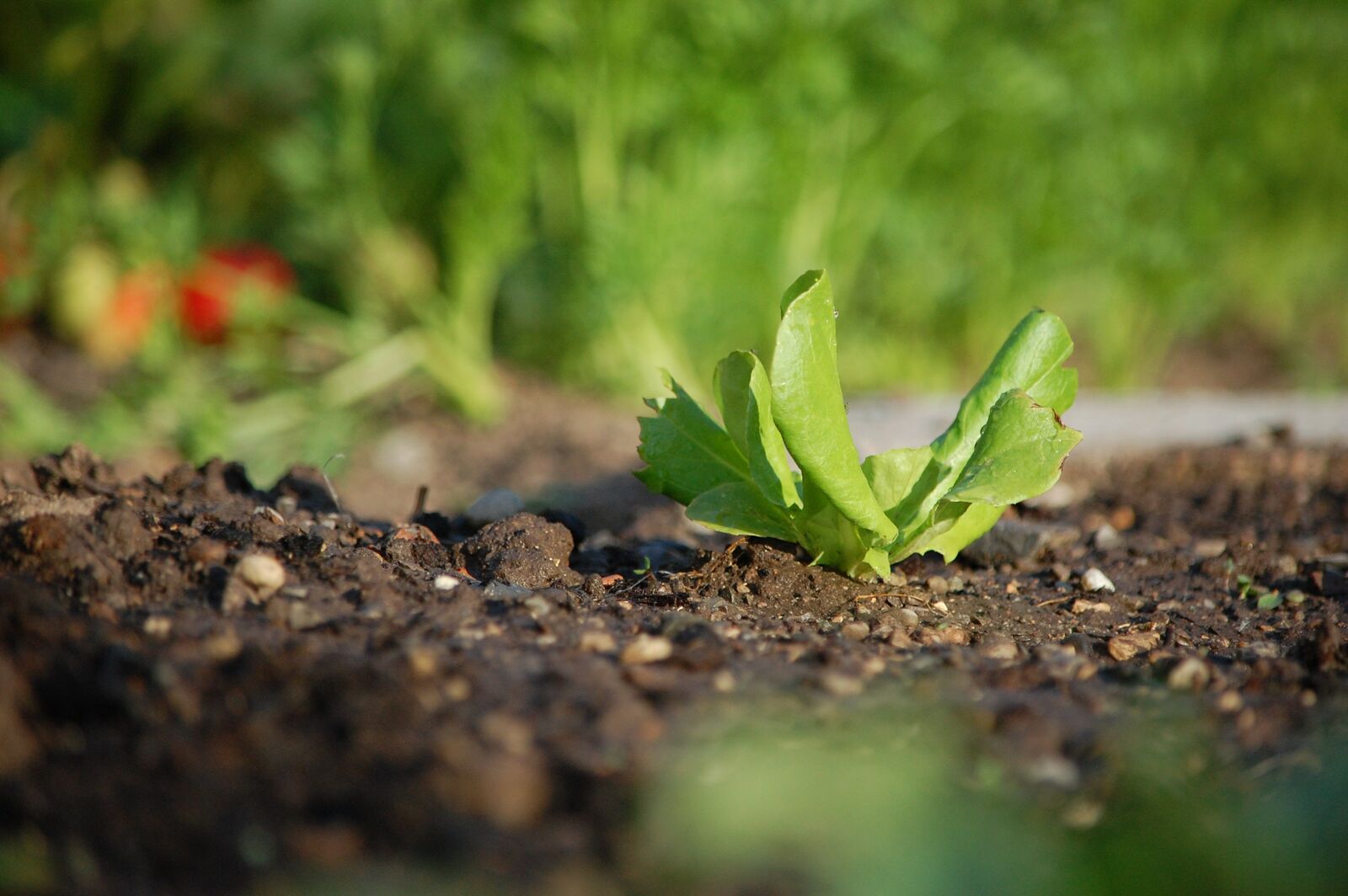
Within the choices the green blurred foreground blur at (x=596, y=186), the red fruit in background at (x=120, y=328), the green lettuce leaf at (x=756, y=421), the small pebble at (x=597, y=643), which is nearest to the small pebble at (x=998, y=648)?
the green lettuce leaf at (x=756, y=421)

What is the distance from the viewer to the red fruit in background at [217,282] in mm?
3791

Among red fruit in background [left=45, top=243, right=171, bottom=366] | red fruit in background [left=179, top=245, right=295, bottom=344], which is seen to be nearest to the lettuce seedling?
red fruit in background [left=179, top=245, right=295, bottom=344]

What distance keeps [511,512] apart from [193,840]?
952 millimetres

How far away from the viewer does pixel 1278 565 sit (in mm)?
1687

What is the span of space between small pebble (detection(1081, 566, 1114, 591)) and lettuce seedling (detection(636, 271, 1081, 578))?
→ 213 mm

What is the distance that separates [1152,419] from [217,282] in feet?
9.69

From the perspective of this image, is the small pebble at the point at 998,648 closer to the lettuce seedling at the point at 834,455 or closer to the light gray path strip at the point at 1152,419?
the lettuce seedling at the point at 834,455

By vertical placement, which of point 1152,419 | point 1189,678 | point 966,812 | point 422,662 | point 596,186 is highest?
point 596,186

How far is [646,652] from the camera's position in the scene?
107cm

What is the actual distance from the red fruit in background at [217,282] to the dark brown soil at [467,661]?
2315 mm

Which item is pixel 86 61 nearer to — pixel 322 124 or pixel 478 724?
pixel 322 124

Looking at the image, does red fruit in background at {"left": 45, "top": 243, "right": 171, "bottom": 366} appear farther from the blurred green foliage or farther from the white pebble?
the blurred green foliage

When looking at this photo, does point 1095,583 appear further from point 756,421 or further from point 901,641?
point 756,421

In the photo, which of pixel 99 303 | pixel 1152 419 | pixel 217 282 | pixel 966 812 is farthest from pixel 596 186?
pixel 966 812
